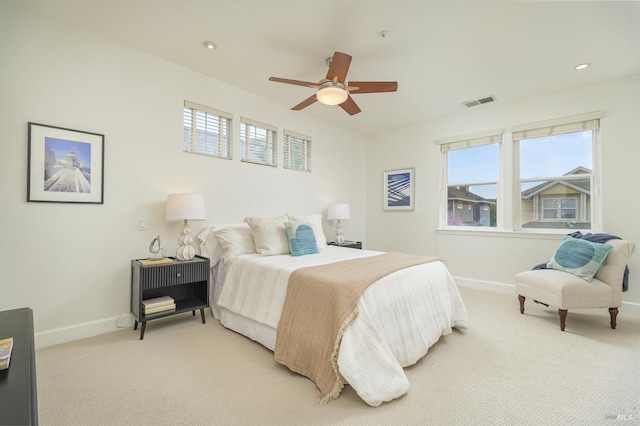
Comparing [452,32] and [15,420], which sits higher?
[452,32]

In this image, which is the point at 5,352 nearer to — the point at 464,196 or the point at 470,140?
the point at 464,196

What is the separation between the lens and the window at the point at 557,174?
362cm

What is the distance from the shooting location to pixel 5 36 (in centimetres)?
227

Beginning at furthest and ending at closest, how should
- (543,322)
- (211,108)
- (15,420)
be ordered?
1. (211,108)
2. (543,322)
3. (15,420)

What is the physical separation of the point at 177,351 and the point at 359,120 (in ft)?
13.6

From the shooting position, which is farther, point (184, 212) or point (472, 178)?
point (472, 178)

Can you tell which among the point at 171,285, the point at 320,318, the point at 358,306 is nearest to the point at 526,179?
the point at 358,306

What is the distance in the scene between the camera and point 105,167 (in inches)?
107

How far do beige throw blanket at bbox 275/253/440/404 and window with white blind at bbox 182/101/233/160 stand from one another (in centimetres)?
205

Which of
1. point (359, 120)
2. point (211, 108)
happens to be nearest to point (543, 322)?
point (359, 120)

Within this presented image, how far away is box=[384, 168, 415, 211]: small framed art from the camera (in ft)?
16.6

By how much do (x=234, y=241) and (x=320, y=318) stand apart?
1.64 meters

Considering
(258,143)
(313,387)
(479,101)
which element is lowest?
(313,387)

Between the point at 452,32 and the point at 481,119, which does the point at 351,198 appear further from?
the point at 452,32
